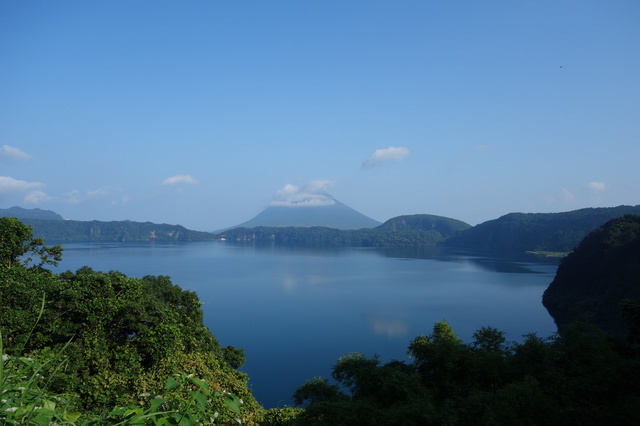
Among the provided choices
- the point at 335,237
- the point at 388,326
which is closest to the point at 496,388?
the point at 388,326

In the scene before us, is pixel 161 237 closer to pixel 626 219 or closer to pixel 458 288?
pixel 458 288

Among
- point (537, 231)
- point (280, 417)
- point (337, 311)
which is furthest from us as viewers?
point (537, 231)

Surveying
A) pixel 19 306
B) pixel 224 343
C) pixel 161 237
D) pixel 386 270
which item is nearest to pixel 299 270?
pixel 386 270

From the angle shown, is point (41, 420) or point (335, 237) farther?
point (335, 237)

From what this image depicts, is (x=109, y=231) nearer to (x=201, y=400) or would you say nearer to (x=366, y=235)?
(x=366, y=235)

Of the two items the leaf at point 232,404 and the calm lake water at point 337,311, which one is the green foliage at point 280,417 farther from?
the calm lake water at point 337,311

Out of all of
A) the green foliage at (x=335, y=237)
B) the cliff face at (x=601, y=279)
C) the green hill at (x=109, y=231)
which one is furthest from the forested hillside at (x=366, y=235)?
the cliff face at (x=601, y=279)
